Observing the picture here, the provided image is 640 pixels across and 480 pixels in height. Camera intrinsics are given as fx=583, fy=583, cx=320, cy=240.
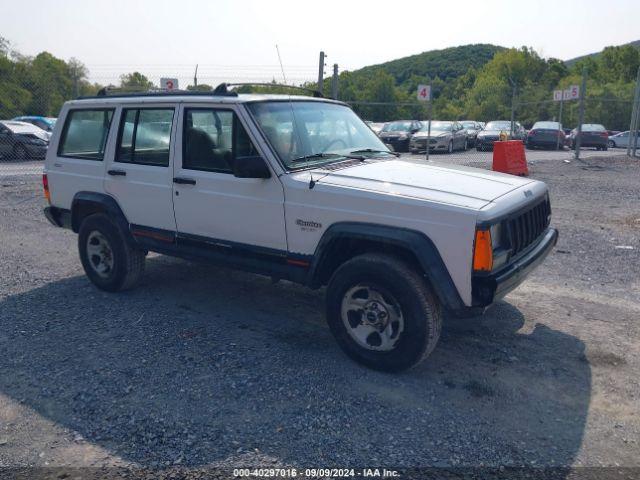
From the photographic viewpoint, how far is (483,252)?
3715mm

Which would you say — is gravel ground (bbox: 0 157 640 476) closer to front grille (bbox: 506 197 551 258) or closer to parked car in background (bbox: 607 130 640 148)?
front grille (bbox: 506 197 551 258)

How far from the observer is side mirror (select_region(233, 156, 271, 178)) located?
4391mm

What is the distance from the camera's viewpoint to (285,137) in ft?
15.6

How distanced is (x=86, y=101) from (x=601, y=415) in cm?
541

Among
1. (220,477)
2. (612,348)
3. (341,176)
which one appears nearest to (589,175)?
(612,348)

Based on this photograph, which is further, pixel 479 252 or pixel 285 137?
pixel 285 137

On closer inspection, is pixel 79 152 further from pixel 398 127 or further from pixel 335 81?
pixel 398 127

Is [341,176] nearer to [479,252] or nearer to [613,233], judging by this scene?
[479,252]

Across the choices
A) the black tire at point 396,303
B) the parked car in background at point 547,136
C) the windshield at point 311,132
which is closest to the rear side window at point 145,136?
the windshield at point 311,132

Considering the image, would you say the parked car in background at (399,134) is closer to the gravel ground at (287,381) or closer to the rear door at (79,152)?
the gravel ground at (287,381)

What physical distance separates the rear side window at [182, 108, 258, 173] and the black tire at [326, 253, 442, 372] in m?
1.32

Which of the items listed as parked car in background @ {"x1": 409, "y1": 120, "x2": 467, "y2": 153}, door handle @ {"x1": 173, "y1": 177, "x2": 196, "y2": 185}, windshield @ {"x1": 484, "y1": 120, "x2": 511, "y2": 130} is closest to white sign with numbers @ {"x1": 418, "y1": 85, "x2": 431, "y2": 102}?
parked car in background @ {"x1": 409, "y1": 120, "x2": 467, "y2": 153}

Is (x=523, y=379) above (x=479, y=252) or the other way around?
the other way around

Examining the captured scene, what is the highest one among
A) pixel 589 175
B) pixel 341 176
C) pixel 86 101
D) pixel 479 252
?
pixel 86 101
